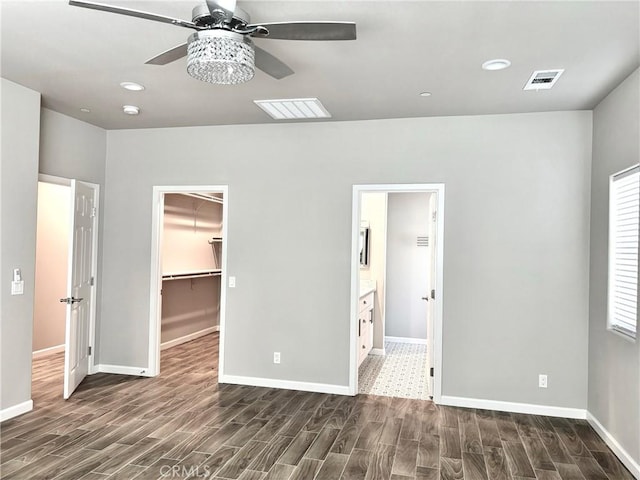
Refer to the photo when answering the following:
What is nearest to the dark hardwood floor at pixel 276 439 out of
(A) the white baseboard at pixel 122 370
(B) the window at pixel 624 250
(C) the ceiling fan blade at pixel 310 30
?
(A) the white baseboard at pixel 122 370

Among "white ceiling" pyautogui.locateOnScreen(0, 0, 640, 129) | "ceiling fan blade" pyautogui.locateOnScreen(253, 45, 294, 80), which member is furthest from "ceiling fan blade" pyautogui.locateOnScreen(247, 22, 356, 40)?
"white ceiling" pyautogui.locateOnScreen(0, 0, 640, 129)

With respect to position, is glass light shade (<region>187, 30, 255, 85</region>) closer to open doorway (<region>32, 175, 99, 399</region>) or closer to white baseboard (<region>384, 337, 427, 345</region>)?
open doorway (<region>32, 175, 99, 399</region>)

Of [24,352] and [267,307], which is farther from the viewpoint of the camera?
[267,307]

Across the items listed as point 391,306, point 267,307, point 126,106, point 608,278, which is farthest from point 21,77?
point 391,306

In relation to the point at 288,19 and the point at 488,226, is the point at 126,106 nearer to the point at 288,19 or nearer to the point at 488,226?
the point at 288,19

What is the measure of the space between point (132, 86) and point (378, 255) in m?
3.80

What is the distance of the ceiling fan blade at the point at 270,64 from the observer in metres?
2.39

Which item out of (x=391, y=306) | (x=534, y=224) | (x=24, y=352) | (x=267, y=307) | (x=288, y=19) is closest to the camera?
(x=288, y=19)

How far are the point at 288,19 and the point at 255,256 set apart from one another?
8.97 feet

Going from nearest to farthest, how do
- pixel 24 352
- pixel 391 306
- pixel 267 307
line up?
1. pixel 24 352
2. pixel 267 307
3. pixel 391 306

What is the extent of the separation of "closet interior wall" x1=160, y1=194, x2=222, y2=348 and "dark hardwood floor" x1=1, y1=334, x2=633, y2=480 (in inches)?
76.1

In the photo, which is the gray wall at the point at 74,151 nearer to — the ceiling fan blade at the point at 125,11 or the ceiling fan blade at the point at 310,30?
the ceiling fan blade at the point at 125,11

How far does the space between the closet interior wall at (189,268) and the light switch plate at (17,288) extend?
2219mm

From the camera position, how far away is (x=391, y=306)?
23.6 ft
